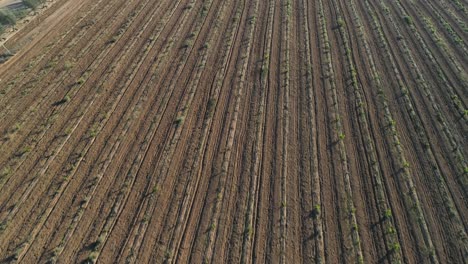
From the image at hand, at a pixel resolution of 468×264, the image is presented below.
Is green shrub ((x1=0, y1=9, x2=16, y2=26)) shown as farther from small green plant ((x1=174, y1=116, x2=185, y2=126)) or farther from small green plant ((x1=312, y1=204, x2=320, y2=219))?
small green plant ((x1=312, y1=204, x2=320, y2=219))

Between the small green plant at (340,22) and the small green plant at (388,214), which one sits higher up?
the small green plant at (340,22)

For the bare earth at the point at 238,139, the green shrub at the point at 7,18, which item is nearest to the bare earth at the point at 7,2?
the green shrub at the point at 7,18

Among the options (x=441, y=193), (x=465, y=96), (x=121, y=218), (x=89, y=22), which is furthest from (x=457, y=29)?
(x=89, y=22)

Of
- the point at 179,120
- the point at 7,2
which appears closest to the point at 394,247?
the point at 179,120

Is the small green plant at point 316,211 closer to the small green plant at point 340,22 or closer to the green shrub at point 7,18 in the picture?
the small green plant at point 340,22

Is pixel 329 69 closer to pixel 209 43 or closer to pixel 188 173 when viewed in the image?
pixel 209 43

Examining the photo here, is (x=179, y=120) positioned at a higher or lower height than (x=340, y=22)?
lower

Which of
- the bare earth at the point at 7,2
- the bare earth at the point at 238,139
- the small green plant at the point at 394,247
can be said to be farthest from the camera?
the bare earth at the point at 7,2

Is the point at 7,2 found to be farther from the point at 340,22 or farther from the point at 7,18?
the point at 340,22

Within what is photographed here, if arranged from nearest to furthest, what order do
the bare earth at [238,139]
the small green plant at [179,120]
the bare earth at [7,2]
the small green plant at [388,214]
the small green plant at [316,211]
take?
1. the bare earth at [238,139]
2. the small green plant at [388,214]
3. the small green plant at [316,211]
4. the small green plant at [179,120]
5. the bare earth at [7,2]
